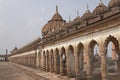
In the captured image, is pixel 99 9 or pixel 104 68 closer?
pixel 104 68

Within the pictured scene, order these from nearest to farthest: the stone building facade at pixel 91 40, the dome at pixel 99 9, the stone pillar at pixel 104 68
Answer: the stone building facade at pixel 91 40
the stone pillar at pixel 104 68
the dome at pixel 99 9

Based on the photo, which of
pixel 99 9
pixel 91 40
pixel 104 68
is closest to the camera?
pixel 104 68

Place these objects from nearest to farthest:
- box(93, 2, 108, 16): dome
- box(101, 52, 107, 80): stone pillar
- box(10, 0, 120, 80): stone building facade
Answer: box(10, 0, 120, 80): stone building facade < box(101, 52, 107, 80): stone pillar < box(93, 2, 108, 16): dome

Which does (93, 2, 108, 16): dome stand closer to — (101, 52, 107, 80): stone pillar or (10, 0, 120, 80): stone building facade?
(10, 0, 120, 80): stone building facade

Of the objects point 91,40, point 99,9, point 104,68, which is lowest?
point 104,68

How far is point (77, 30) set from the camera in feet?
67.7

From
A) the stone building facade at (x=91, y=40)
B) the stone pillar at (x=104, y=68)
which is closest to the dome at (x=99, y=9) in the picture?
the stone building facade at (x=91, y=40)

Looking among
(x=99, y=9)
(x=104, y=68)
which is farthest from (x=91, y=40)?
(x=99, y=9)

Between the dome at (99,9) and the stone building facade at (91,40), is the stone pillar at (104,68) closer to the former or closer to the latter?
the stone building facade at (91,40)

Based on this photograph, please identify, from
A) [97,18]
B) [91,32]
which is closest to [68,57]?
[91,32]

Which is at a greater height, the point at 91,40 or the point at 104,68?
the point at 91,40

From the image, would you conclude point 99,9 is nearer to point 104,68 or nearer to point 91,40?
point 91,40

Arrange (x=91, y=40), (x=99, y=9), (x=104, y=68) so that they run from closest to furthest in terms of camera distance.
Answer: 1. (x=104, y=68)
2. (x=91, y=40)
3. (x=99, y=9)

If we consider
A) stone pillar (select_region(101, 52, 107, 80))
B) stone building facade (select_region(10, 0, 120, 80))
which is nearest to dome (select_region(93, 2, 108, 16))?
stone building facade (select_region(10, 0, 120, 80))
